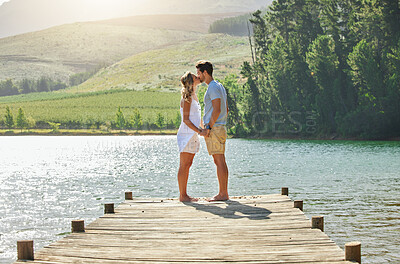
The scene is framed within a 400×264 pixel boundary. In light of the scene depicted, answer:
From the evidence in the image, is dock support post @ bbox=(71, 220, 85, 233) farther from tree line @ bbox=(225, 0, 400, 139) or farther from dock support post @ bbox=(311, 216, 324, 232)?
tree line @ bbox=(225, 0, 400, 139)

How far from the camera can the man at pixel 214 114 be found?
33.6 ft

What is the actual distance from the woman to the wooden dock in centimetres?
93

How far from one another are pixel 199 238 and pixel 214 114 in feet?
11.3

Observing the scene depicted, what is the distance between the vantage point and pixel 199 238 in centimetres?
735

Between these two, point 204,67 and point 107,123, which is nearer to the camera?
point 204,67

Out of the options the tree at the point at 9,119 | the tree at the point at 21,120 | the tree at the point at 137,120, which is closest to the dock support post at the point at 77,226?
the tree at the point at 137,120

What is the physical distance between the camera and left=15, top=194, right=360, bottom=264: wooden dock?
248 inches

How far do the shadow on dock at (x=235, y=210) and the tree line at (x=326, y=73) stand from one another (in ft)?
193

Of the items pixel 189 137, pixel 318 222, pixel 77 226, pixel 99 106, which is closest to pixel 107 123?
pixel 99 106

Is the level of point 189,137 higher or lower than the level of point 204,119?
lower

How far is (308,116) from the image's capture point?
77.5 metres

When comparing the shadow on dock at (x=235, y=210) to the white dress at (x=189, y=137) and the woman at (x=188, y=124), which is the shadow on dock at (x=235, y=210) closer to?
the woman at (x=188, y=124)

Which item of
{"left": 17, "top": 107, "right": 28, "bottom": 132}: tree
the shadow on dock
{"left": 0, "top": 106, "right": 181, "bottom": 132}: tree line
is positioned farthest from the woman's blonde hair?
{"left": 17, "top": 107, "right": 28, "bottom": 132}: tree

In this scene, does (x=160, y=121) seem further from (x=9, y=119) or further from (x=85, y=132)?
(x=9, y=119)
